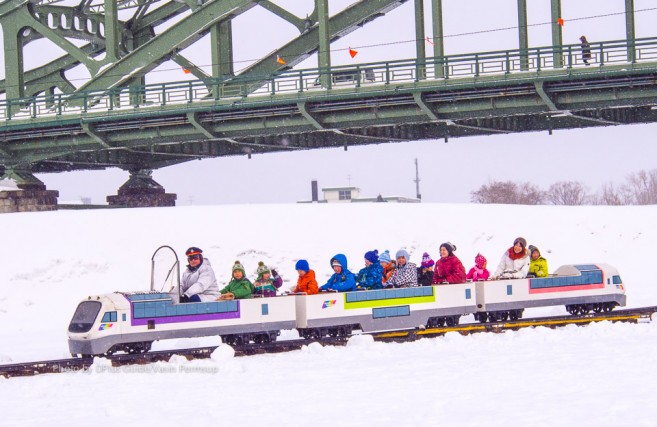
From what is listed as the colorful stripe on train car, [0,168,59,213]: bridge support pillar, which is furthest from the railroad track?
[0,168,59,213]: bridge support pillar

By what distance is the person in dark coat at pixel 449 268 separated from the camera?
17.4m

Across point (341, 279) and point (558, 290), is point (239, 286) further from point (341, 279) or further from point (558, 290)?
point (558, 290)

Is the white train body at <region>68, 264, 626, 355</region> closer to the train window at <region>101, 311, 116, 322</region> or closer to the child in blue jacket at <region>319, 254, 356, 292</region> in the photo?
the train window at <region>101, 311, 116, 322</region>

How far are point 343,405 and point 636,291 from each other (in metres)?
17.4

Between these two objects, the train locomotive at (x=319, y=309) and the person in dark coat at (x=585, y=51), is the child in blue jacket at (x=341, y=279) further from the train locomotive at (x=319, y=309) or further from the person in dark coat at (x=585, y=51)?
the person in dark coat at (x=585, y=51)

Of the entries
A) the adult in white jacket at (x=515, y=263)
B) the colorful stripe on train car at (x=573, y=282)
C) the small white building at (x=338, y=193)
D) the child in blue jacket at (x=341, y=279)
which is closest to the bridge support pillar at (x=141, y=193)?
the adult in white jacket at (x=515, y=263)

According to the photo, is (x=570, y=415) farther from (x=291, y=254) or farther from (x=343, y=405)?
(x=291, y=254)

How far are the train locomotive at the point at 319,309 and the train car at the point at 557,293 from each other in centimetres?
2

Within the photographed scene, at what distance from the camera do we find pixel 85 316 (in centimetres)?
1403

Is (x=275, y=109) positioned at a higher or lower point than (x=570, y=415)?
higher

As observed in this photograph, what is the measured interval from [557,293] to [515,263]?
3.11ft

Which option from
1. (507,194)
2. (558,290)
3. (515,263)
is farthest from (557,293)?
(507,194)

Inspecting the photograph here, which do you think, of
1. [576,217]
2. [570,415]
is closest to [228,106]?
[576,217]

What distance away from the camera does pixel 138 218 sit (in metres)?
30.8
